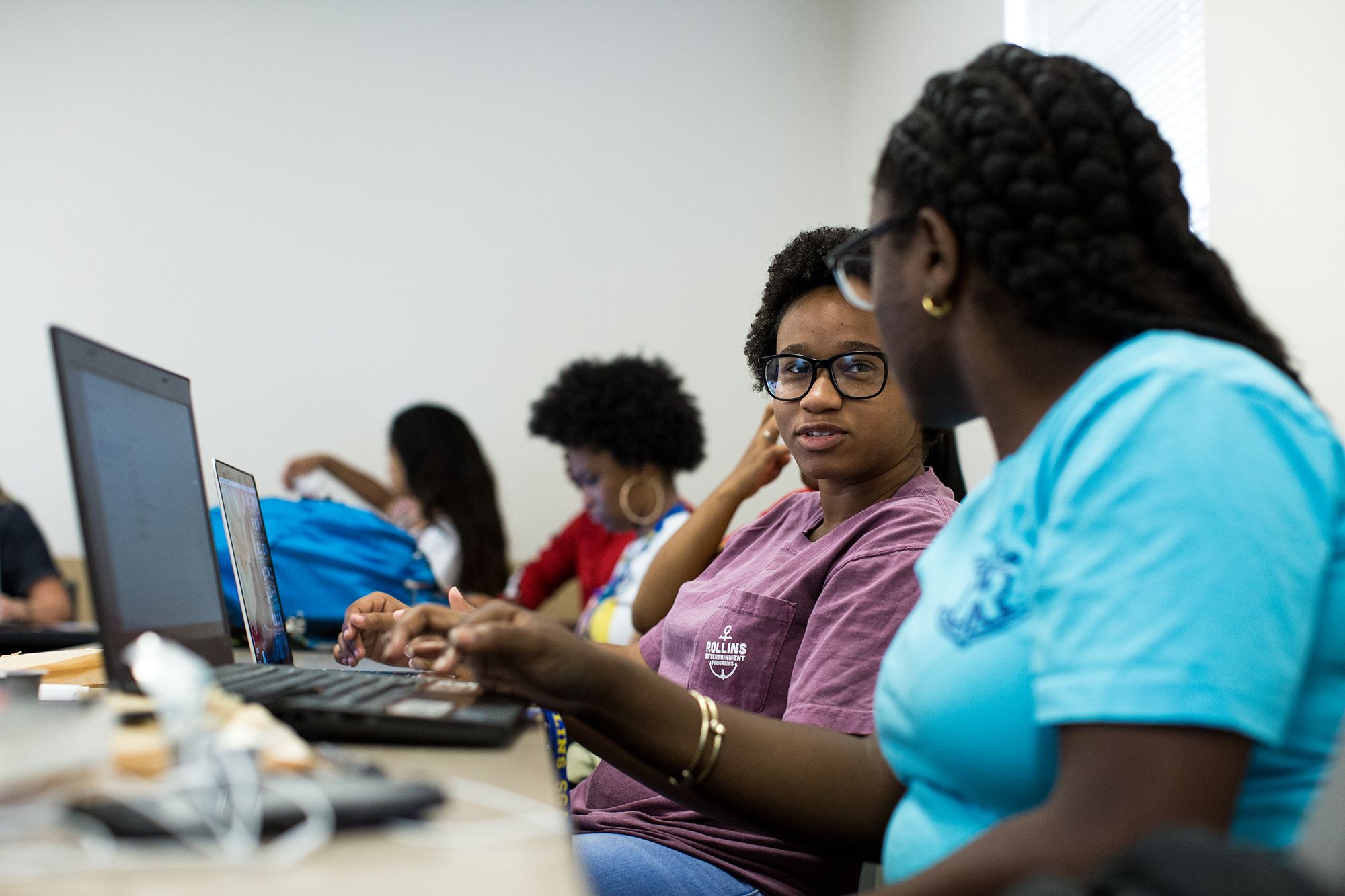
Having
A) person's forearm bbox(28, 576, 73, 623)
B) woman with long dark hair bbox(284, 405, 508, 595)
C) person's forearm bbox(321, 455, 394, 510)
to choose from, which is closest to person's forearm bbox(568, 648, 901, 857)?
person's forearm bbox(28, 576, 73, 623)

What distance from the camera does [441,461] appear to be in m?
3.54

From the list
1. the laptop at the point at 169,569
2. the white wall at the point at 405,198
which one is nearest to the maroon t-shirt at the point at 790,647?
the laptop at the point at 169,569

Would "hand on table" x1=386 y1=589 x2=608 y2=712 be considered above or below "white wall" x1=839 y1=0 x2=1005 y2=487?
below

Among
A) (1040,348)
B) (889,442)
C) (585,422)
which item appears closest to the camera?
(1040,348)

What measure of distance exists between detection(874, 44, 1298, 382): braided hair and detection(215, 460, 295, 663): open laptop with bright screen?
2.87 ft

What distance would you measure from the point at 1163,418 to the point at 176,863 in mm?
558

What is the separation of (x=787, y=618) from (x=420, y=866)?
28.3 inches

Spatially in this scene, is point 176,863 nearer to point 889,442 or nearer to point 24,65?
point 889,442

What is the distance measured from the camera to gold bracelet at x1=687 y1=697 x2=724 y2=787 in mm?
954

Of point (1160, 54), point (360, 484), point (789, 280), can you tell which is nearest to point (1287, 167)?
point (1160, 54)

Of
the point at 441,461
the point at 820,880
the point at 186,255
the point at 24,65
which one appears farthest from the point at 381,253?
the point at 820,880

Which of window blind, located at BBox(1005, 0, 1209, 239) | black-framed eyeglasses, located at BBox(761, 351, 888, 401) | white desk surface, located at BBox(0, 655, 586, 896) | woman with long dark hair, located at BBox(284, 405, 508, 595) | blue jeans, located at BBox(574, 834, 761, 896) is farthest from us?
woman with long dark hair, located at BBox(284, 405, 508, 595)

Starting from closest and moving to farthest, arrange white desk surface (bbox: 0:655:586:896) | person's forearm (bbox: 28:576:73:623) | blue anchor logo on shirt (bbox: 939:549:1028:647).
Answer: white desk surface (bbox: 0:655:586:896), blue anchor logo on shirt (bbox: 939:549:1028:647), person's forearm (bbox: 28:576:73:623)

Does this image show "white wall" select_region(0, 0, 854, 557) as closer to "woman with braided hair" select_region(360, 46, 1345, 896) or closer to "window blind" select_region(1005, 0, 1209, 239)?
"window blind" select_region(1005, 0, 1209, 239)
